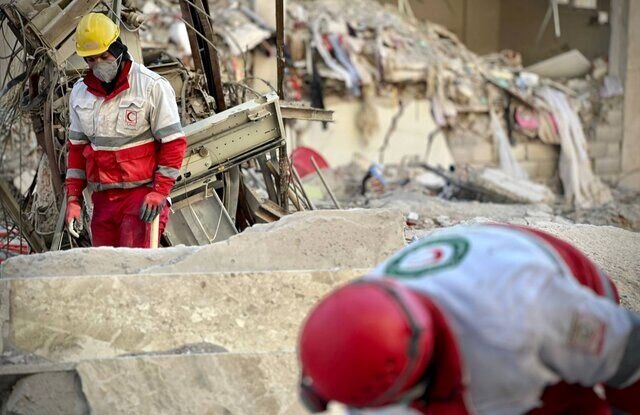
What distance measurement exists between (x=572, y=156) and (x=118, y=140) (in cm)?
1104

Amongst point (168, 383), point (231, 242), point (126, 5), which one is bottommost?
point (168, 383)

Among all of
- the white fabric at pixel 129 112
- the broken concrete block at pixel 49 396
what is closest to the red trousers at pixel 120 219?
the white fabric at pixel 129 112

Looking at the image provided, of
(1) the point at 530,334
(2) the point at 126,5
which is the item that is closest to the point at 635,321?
(1) the point at 530,334

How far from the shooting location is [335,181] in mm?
12492

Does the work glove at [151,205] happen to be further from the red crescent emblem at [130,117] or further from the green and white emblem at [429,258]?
the green and white emblem at [429,258]

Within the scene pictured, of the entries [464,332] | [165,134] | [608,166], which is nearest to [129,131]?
[165,134]

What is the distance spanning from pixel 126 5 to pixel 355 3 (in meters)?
9.16

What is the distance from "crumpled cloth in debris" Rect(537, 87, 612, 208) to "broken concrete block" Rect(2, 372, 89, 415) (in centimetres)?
1185

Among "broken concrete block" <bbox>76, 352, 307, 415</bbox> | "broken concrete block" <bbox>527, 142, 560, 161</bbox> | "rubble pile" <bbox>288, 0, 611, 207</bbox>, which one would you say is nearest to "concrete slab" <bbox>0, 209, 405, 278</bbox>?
"broken concrete block" <bbox>76, 352, 307, 415</bbox>

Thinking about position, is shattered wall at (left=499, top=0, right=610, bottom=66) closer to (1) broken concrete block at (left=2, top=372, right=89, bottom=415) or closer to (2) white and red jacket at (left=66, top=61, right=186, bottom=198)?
(2) white and red jacket at (left=66, top=61, right=186, bottom=198)

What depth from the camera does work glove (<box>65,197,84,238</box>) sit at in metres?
5.15

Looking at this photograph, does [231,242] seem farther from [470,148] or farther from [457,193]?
[470,148]

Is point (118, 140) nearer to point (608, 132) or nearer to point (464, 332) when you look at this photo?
point (464, 332)

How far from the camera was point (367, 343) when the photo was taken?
1.84 metres
